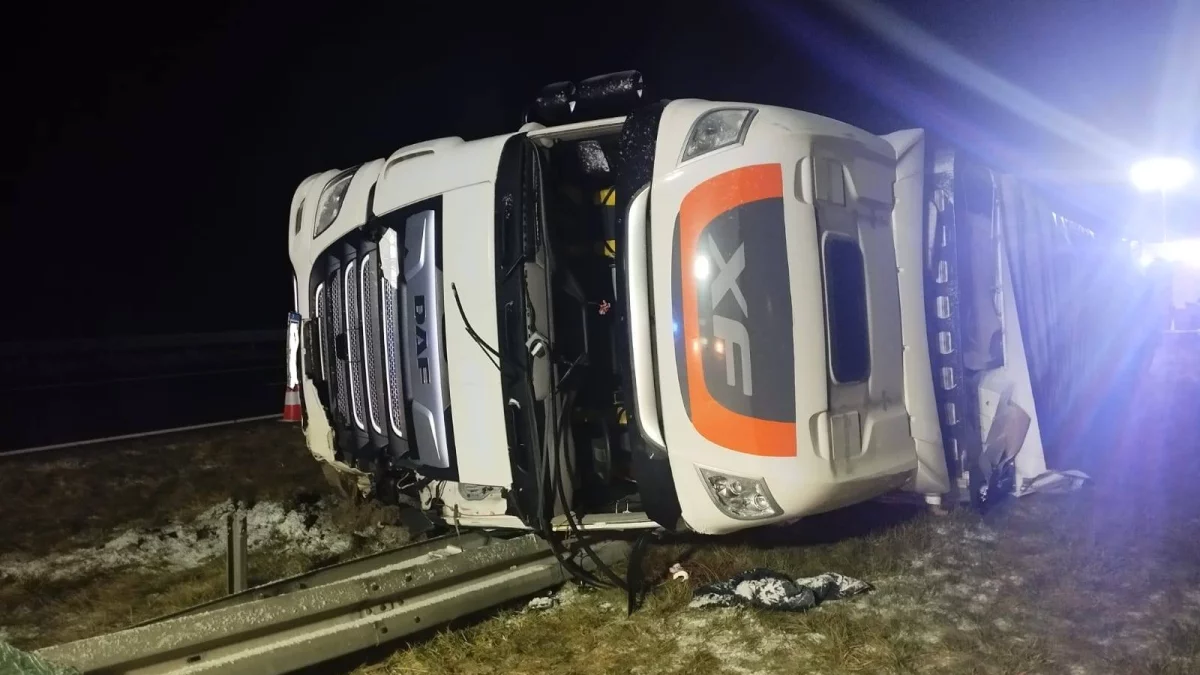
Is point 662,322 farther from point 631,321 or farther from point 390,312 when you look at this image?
point 390,312

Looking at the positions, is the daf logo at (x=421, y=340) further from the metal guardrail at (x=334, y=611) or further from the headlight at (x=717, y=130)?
the headlight at (x=717, y=130)

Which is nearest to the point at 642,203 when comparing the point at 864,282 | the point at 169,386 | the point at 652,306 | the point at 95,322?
the point at 652,306

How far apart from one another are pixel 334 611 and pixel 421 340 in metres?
1.07

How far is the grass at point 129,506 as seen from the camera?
10.9 ft

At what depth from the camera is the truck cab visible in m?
2.63

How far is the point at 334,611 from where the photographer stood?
277 centimetres

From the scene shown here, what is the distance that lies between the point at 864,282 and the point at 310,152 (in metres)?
10.7

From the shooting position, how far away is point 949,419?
127 inches

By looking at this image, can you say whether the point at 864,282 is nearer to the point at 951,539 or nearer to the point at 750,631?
the point at 750,631

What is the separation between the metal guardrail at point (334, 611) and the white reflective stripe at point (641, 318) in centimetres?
93

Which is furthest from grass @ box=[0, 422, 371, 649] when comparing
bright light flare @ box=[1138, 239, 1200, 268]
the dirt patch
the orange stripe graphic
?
bright light flare @ box=[1138, 239, 1200, 268]

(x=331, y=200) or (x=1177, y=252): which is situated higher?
(x=331, y=200)

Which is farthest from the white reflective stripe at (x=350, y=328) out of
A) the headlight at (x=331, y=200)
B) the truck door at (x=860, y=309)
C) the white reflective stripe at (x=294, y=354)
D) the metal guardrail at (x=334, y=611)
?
the truck door at (x=860, y=309)

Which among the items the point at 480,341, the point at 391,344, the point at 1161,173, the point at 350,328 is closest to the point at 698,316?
the point at 480,341
